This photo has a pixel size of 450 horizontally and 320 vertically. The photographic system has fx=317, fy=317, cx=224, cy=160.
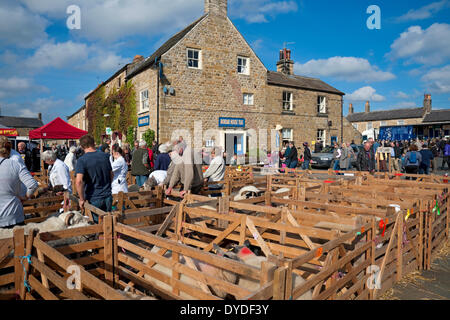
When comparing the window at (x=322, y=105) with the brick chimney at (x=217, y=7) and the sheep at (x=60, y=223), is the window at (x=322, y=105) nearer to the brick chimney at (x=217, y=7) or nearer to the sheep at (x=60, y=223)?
the brick chimney at (x=217, y=7)

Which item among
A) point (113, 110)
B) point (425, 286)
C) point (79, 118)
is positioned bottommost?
point (425, 286)

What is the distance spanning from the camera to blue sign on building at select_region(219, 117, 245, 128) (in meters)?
20.4

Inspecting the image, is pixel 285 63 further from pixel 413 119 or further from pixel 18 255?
pixel 413 119

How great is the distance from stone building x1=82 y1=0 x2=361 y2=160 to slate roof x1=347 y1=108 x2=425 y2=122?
34985 mm

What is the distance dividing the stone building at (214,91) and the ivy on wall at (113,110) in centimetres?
82

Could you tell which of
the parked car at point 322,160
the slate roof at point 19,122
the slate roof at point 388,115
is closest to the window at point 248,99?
the parked car at point 322,160

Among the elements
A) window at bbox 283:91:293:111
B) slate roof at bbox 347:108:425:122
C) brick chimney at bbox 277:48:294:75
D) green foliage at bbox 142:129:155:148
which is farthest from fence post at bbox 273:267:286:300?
slate roof at bbox 347:108:425:122

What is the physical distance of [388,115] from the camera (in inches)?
2174

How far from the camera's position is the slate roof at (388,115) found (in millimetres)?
50844

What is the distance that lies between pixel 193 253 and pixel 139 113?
61.8 feet

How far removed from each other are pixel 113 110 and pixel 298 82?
47.9 ft

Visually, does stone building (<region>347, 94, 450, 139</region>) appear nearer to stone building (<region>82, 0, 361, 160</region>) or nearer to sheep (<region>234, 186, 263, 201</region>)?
stone building (<region>82, 0, 361, 160</region>)
